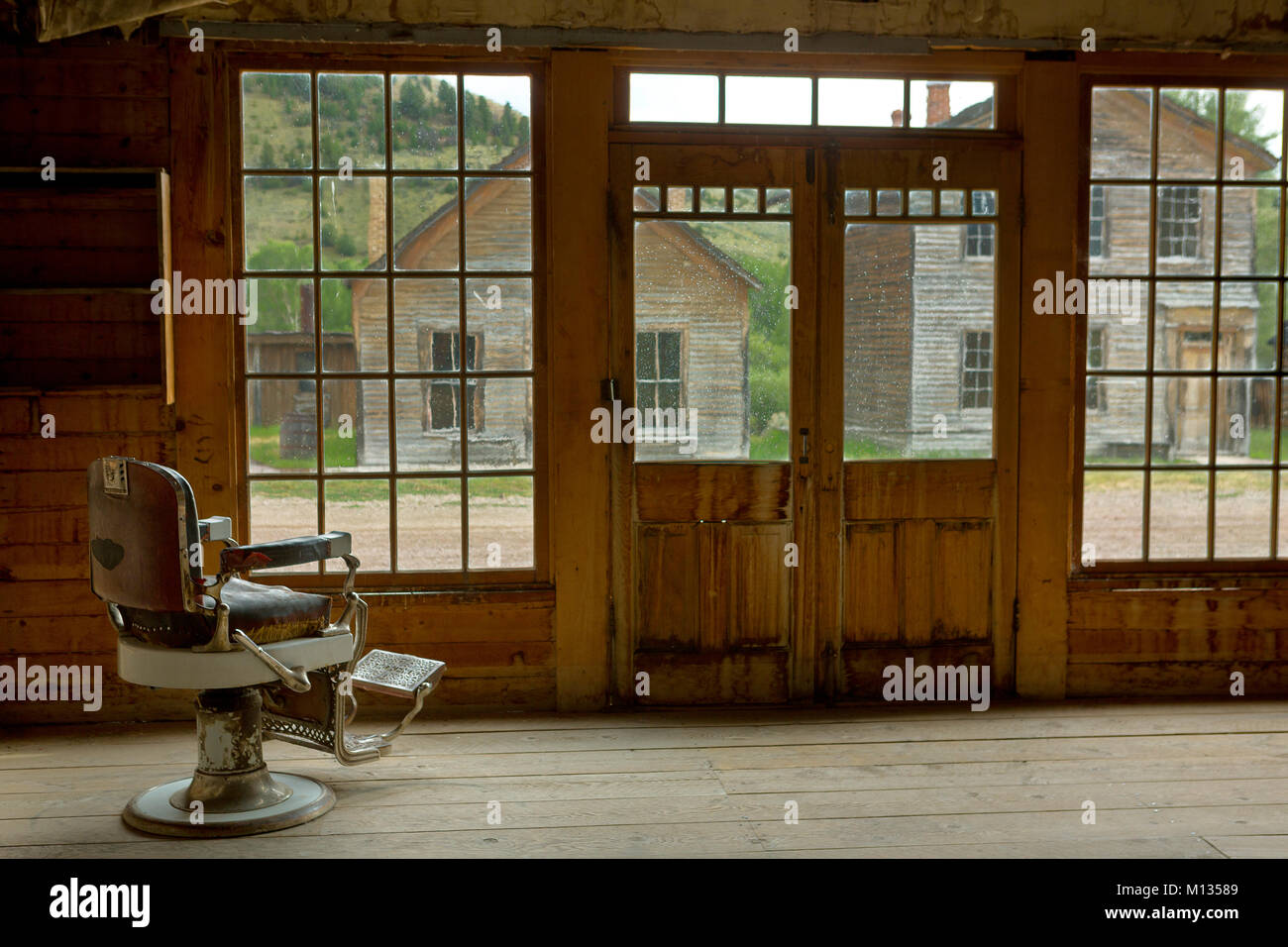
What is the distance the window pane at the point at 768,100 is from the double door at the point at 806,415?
0.14 metres

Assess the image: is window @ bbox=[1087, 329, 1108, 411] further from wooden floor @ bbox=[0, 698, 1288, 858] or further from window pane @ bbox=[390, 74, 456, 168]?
window pane @ bbox=[390, 74, 456, 168]

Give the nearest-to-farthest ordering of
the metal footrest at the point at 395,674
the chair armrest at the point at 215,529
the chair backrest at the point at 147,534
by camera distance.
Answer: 1. the chair backrest at the point at 147,534
2. the chair armrest at the point at 215,529
3. the metal footrest at the point at 395,674

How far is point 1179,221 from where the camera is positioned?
182 inches

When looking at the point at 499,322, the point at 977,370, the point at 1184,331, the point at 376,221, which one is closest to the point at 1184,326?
the point at 1184,331

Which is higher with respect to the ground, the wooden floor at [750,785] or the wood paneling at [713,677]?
the wood paneling at [713,677]

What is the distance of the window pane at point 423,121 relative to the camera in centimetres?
434

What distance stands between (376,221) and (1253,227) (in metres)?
3.25

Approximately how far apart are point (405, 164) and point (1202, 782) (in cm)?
324

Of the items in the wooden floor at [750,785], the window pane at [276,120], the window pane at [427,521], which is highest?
the window pane at [276,120]

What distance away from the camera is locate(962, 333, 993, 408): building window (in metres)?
4.57

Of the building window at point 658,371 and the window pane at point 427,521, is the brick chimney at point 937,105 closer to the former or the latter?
the building window at point 658,371

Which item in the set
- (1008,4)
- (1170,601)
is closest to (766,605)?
(1170,601)

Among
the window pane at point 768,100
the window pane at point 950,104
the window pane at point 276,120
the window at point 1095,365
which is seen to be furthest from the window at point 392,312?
the window at point 1095,365

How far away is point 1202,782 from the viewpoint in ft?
11.9
